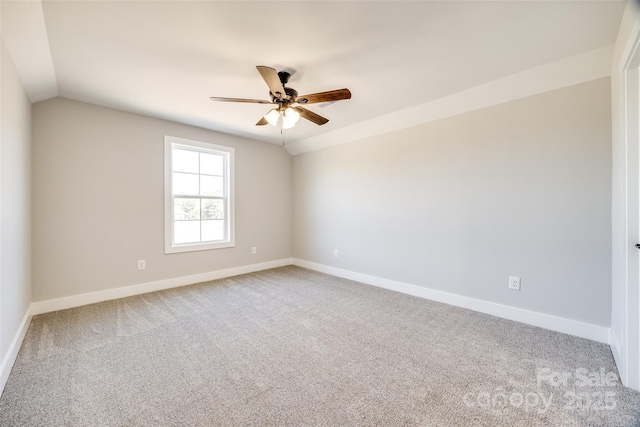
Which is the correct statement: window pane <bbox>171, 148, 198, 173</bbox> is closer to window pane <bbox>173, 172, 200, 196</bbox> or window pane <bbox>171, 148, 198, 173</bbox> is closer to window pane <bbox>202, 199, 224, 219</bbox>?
window pane <bbox>173, 172, 200, 196</bbox>

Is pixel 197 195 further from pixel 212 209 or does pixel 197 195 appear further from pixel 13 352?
pixel 13 352

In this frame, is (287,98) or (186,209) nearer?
(287,98)

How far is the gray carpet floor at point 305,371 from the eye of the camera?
1.45 meters

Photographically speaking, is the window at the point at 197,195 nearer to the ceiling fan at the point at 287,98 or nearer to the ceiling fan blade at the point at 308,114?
the ceiling fan at the point at 287,98

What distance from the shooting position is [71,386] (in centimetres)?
167

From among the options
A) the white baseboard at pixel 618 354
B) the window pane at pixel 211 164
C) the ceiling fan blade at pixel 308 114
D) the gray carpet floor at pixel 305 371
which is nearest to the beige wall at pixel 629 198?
the white baseboard at pixel 618 354

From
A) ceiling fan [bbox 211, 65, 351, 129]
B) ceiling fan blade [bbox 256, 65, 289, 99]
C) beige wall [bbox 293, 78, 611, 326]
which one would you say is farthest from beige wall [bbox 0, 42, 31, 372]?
beige wall [bbox 293, 78, 611, 326]

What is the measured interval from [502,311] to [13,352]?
13.8ft

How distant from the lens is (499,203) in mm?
2748

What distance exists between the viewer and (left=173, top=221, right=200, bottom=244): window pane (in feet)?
12.5

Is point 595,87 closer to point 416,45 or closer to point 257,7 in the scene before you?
point 416,45

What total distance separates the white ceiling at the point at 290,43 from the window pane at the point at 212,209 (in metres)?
1.70

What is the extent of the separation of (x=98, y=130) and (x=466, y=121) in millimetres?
4313

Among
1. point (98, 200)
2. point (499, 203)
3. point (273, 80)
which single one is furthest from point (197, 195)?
point (499, 203)
